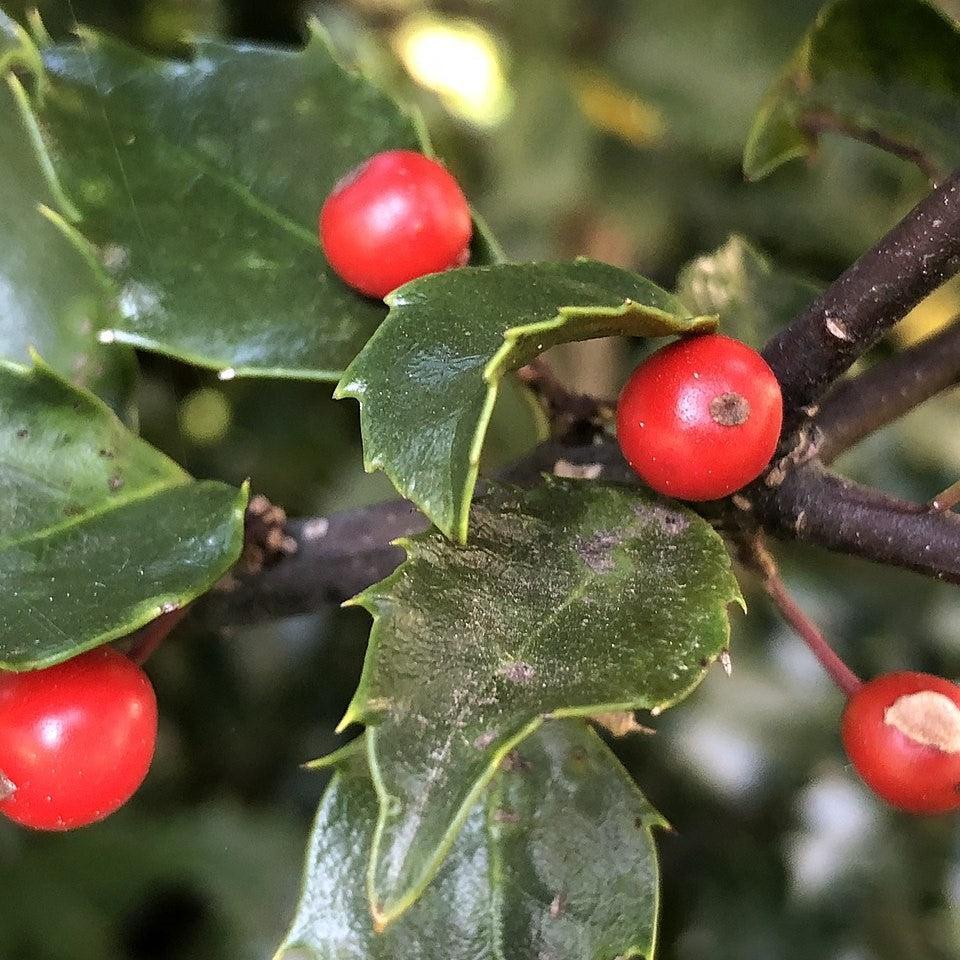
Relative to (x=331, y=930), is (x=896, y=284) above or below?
above

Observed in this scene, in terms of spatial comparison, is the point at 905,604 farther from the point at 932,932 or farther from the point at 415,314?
the point at 415,314

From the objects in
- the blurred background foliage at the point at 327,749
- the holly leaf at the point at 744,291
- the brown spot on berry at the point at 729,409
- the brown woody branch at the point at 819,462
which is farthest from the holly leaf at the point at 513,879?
the blurred background foliage at the point at 327,749

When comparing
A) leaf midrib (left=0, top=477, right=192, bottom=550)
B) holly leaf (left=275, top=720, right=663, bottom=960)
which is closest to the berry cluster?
holly leaf (left=275, top=720, right=663, bottom=960)

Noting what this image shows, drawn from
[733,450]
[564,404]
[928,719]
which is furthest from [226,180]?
[928,719]

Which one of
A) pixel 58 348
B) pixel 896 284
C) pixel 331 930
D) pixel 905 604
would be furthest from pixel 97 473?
pixel 905 604

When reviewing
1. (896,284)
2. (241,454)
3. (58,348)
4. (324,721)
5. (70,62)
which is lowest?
(324,721)

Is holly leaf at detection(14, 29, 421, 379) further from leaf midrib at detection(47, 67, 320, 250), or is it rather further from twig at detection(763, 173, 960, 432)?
twig at detection(763, 173, 960, 432)
